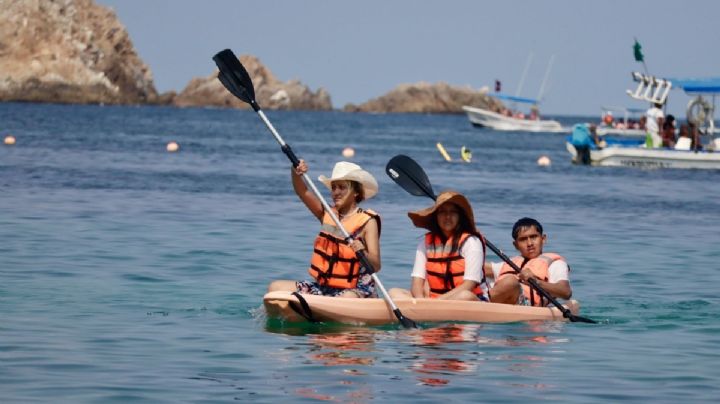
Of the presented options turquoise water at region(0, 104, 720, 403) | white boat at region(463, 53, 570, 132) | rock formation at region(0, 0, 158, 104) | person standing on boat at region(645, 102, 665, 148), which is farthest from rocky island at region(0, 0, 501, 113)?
turquoise water at region(0, 104, 720, 403)

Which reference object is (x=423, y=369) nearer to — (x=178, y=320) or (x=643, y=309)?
(x=178, y=320)

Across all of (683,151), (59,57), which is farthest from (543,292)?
(59,57)

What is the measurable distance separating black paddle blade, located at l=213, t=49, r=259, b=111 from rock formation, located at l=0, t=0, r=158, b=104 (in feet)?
439

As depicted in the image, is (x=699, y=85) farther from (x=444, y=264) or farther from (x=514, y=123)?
(x=514, y=123)

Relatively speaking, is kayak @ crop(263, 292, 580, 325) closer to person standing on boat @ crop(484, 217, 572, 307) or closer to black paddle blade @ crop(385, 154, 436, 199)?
person standing on boat @ crop(484, 217, 572, 307)

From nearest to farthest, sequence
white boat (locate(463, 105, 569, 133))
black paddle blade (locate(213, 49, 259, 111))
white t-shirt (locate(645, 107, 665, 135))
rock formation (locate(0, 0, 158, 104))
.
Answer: black paddle blade (locate(213, 49, 259, 111))
white t-shirt (locate(645, 107, 665, 135))
white boat (locate(463, 105, 569, 133))
rock formation (locate(0, 0, 158, 104))

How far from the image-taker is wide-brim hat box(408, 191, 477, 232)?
512 inches

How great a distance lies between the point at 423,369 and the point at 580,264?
8.70 meters

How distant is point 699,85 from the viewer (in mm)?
44812

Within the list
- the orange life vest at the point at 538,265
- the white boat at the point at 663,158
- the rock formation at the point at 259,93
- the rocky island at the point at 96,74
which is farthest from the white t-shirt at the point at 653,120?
the rock formation at the point at 259,93

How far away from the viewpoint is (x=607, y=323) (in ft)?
47.5

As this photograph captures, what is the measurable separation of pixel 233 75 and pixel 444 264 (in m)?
3.28

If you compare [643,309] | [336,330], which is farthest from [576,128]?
[336,330]

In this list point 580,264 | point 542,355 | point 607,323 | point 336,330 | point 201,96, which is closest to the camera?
point 542,355
